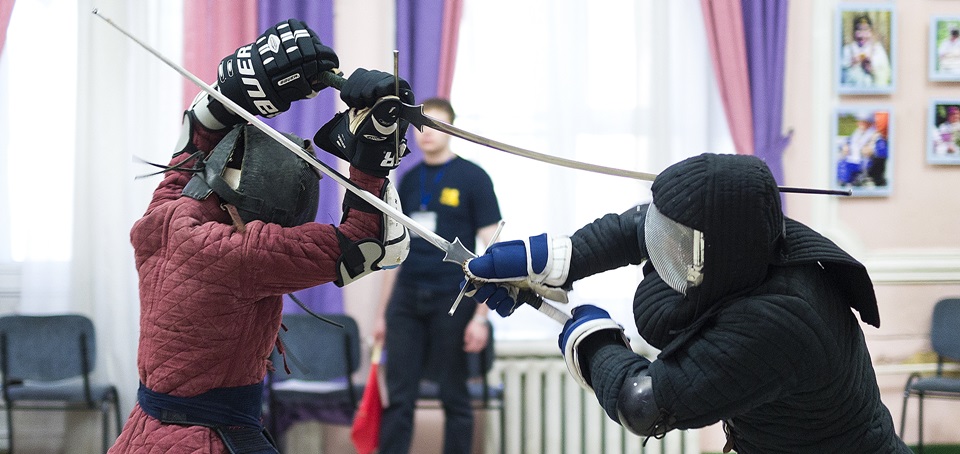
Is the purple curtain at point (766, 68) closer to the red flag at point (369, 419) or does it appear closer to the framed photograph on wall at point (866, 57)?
the framed photograph on wall at point (866, 57)

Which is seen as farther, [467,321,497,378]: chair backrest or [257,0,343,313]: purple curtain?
[257,0,343,313]: purple curtain

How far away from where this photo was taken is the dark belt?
160 cm

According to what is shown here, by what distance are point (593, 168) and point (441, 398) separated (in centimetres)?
224

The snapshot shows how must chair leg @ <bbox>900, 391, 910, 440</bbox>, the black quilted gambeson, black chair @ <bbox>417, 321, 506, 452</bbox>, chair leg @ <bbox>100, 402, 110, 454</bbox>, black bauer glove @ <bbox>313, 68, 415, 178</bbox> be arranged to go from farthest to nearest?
1. chair leg @ <bbox>900, 391, 910, 440</bbox>
2. chair leg @ <bbox>100, 402, 110, 454</bbox>
3. black chair @ <bbox>417, 321, 506, 452</bbox>
4. black bauer glove @ <bbox>313, 68, 415, 178</bbox>
5. the black quilted gambeson

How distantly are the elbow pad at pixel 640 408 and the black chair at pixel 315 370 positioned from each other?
99.1 inches

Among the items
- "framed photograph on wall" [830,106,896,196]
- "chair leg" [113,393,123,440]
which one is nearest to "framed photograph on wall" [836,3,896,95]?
"framed photograph on wall" [830,106,896,196]

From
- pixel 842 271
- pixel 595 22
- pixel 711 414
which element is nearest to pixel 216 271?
pixel 711 414

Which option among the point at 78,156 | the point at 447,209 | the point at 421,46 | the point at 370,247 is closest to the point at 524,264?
the point at 370,247

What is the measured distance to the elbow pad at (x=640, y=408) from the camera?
142 centimetres

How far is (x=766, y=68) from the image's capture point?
13.9 ft

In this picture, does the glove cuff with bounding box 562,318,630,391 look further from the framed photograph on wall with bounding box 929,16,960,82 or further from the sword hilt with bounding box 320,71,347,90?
the framed photograph on wall with bounding box 929,16,960,82

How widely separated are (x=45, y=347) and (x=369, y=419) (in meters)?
1.49

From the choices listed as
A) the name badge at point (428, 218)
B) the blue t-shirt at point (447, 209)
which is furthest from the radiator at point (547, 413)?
the name badge at point (428, 218)

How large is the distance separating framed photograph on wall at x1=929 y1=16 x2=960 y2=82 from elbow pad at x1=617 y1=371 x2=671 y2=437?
12.0 ft
